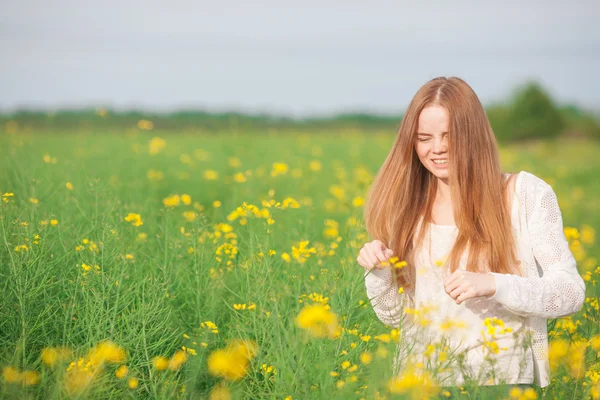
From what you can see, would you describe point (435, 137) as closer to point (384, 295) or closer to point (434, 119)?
point (434, 119)

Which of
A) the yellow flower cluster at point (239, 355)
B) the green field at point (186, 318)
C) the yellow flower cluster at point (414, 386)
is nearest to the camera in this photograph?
the yellow flower cluster at point (414, 386)

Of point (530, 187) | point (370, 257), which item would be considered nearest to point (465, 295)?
point (370, 257)

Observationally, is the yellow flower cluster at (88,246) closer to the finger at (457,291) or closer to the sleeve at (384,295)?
the sleeve at (384,295)

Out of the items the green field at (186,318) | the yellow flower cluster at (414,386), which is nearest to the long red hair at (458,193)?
the green field at (186,318)

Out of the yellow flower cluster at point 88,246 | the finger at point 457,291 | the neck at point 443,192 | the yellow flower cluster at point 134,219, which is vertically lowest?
the yellow flower cluster at point 88,246

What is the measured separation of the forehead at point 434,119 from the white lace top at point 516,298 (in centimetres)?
34

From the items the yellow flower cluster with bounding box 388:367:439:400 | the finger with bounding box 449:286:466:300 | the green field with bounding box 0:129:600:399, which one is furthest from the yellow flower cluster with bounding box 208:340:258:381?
the finger with bounding box 449:286:466:300

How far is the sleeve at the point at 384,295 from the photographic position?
253 centimetres

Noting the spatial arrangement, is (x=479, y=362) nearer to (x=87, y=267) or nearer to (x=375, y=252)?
(x=375, y=252)

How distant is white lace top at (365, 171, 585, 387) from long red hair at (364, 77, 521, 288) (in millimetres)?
62

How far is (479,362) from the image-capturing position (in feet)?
7.82

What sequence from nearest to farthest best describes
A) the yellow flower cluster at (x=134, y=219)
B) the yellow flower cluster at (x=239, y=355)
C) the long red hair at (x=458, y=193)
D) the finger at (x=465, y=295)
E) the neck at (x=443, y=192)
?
the finger at (x=465, y=295), the yellow flower cluster at (x=239, y=355), the long red hair at (x=458, y=193), the neck at (x=443, y=192), the yellow flower cluster at (x=134, y=219)

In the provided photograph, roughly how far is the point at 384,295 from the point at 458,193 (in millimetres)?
475

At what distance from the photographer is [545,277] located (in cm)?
235
